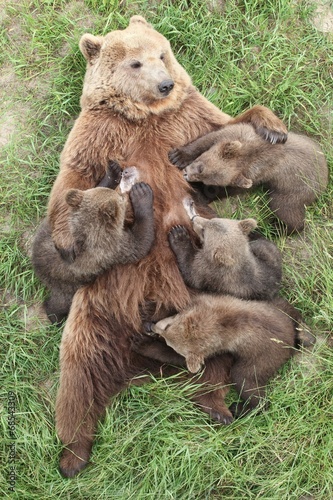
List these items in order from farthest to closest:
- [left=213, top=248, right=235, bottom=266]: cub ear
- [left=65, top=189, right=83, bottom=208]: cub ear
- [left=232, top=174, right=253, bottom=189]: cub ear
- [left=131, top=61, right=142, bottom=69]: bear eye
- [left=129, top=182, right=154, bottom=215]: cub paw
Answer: [left=232, top=174, right=253, bottom=189]: cub ear < [left=131, top=61, right=142, bottom=69]: bear eye < [left=129, top=182, right=154, bottom=215]: cub paw < [left=213, top=248, right=235, bottom=266]: cub ear < [left=65, top=189, right=83, bottom=208]: cub ear

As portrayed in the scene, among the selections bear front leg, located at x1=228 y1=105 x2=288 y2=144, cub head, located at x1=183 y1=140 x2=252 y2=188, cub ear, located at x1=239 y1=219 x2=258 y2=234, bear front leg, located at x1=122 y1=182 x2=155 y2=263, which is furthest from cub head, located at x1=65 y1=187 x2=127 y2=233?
bear front leg, located at x1=228 y1=105 x2=288 y2=144

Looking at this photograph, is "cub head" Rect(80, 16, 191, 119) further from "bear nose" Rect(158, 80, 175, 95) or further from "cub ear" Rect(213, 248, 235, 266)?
"cub ear" Rect(213, 248, 235, 266)

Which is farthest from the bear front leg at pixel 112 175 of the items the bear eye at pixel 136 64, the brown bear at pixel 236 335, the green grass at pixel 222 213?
the brown bear at pixel 236 335

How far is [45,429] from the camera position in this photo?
607cm

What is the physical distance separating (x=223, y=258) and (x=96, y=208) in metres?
1.28

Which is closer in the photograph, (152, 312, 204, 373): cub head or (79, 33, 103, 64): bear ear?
(152, 312, 204, 373): cub head

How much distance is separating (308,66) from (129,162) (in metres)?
2.52

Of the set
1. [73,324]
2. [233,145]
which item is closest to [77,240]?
[73,324]

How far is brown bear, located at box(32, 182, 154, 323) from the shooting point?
5488mm

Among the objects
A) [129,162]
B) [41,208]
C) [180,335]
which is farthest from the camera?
[41,208]

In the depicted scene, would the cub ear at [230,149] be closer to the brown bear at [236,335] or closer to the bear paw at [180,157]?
the bear paw at [180,157]

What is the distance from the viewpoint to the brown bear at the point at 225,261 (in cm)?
565

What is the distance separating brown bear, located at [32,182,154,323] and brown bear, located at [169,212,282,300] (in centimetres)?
37

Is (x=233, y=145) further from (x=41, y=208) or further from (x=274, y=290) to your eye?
(x=41, y=208)
